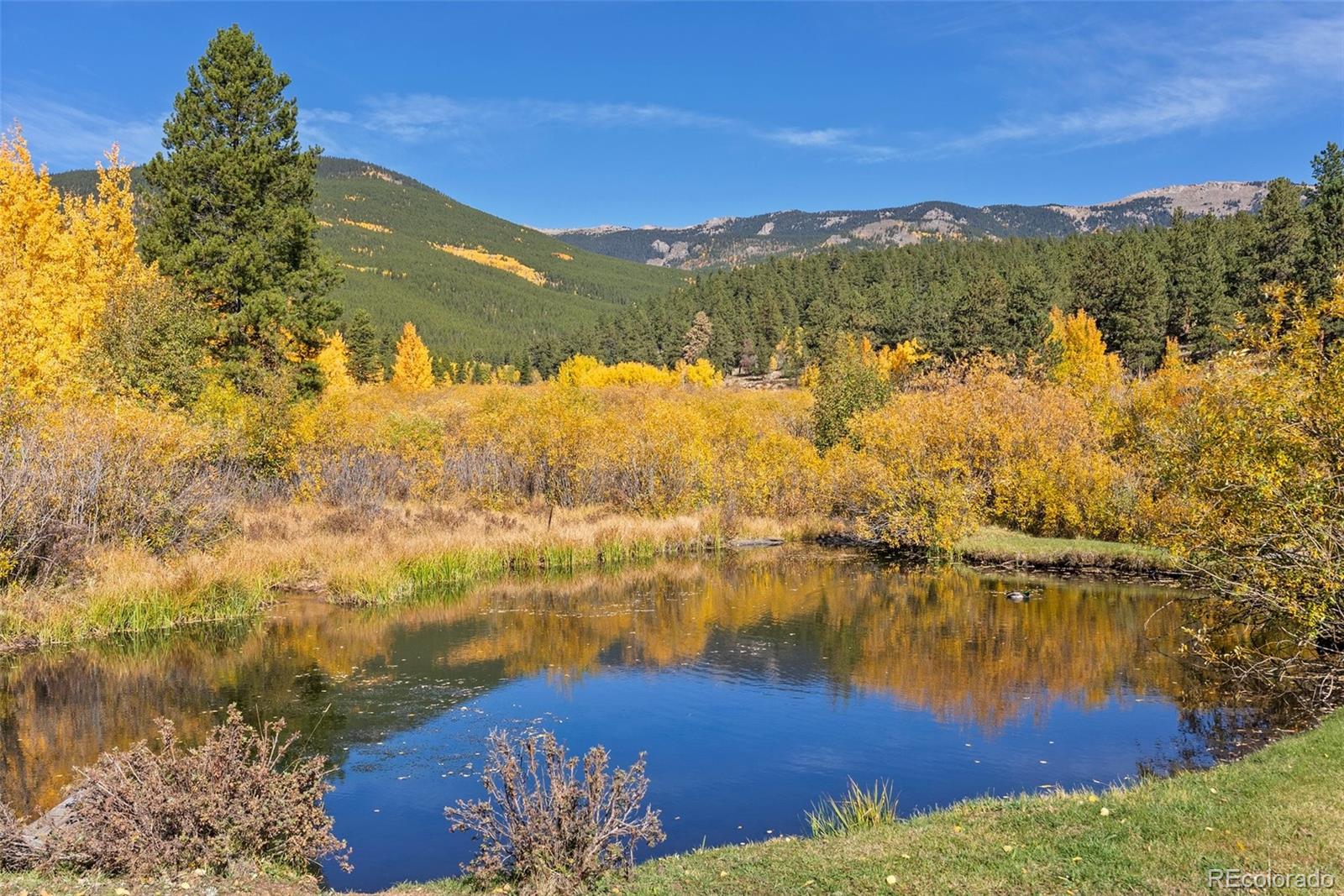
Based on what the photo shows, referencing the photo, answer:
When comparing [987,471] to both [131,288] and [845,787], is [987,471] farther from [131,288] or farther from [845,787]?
[131,288]

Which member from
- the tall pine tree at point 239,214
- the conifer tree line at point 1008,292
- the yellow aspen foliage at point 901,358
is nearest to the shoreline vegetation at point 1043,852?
the conifer tree line at point 1008,292

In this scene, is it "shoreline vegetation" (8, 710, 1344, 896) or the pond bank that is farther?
the pond bank

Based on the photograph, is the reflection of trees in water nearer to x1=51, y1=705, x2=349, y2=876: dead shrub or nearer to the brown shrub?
the brown shrub

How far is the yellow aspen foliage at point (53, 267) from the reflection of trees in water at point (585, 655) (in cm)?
934

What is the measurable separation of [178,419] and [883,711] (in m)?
21.0

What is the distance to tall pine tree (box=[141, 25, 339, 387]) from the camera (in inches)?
1366

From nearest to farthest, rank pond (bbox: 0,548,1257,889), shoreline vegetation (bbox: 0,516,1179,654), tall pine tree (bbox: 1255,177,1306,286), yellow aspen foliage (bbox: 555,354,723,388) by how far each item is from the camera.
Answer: pond (bbox: 0,548,1257,889) → shoreline vegetation (bbox: 0,516,1179,654) → tall pine tree (bbox: 1255,177,1306,286) → yellow aspen foliage (bbox: 555,354,723,388)

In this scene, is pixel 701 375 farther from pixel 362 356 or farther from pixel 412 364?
pixel 362 356

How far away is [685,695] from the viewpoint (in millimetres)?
18766

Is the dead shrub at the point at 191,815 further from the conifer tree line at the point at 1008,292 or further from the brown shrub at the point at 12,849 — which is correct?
the conifer tree line at the point at 1008,292

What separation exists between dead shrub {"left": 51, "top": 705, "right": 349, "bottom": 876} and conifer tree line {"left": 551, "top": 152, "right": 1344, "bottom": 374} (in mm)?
32094

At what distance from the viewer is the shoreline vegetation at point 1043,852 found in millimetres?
7926

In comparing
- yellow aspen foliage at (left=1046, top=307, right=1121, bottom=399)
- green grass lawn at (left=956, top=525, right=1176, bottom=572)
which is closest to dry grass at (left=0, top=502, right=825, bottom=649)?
green grass lawn at (left=956, top=525, right=1176, bottom=572)

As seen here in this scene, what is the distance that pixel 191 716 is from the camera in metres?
16.7
